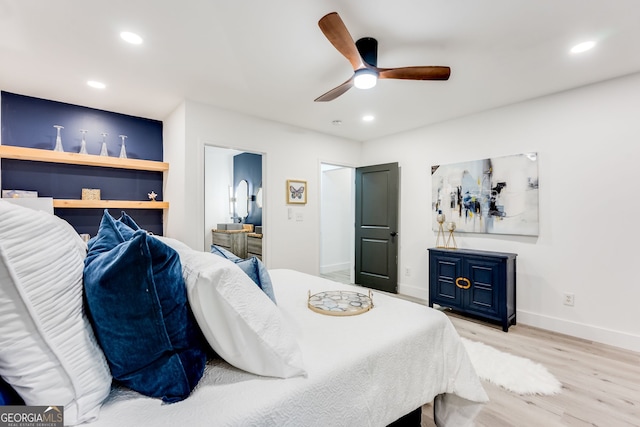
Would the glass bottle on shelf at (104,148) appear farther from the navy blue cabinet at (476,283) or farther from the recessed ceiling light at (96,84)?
the navy blue cabinet at (476,283)

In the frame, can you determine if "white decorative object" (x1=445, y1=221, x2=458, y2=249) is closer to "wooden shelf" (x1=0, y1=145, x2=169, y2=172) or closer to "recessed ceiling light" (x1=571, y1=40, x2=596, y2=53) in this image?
"recessed ceiling light" (x1=571, y1=40, x2=596, y2=53)

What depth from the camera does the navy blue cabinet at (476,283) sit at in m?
3.08

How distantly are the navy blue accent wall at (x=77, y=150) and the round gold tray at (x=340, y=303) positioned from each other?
3.14 m

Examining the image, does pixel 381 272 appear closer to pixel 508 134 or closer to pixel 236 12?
pixel 508 134

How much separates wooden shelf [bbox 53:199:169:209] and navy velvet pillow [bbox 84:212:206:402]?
9.73ft

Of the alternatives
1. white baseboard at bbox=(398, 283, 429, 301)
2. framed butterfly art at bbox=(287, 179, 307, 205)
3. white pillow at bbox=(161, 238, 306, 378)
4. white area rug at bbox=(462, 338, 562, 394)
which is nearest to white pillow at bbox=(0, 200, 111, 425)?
white pillow at bbox=(161, 238, 306, 378)

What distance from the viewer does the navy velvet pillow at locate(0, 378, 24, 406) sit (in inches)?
26.3

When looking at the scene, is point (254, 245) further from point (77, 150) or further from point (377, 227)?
point (77, 150)

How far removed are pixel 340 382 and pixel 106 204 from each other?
354cm

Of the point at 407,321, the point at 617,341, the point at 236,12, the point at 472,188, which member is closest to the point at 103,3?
the point at 236,12

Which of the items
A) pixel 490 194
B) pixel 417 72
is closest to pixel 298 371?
pixel 417 72

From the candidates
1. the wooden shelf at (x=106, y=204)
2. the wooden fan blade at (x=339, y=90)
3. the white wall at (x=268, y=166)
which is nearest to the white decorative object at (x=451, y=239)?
the white wall at (x=268, y=166)

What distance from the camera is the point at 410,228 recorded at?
14.6ft

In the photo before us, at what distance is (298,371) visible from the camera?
0.98m
